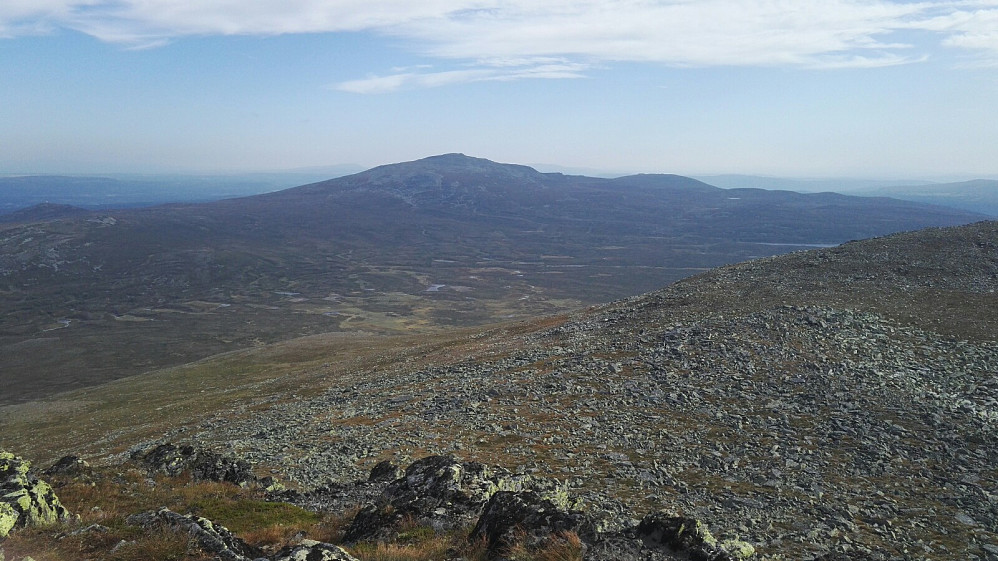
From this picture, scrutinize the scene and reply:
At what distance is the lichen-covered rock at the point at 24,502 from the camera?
1348cm

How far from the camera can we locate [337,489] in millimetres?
22000

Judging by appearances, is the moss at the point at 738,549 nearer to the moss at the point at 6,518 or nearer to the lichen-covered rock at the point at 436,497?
the lichen-covered rock at the point at 436,497

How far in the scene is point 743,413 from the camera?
25.8 m

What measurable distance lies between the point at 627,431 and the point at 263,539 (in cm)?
1665

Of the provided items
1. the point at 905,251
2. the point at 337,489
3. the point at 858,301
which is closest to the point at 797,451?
the point at 337,489

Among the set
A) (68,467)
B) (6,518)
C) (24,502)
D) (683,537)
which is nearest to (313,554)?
(683,537)

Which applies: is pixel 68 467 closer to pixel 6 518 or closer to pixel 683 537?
pixel 6 518

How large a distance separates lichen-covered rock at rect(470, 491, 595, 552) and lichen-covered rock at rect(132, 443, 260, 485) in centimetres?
1489

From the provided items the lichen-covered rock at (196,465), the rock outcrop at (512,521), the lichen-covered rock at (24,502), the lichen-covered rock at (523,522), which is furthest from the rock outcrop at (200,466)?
the lichen-covered rock at (523,522)

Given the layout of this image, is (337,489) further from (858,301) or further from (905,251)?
(905,251)

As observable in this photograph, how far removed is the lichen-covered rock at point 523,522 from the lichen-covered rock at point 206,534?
18.8 feet

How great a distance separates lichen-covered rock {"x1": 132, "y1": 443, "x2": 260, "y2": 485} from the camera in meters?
24.0

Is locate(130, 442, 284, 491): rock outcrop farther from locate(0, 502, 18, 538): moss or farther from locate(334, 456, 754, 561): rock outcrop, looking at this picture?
locate(0, 502, 18, 538): moss

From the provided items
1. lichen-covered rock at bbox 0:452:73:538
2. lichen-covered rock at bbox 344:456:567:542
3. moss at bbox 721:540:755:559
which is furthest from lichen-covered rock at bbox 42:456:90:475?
moss at bbox 721:540:755:559
